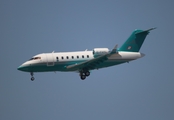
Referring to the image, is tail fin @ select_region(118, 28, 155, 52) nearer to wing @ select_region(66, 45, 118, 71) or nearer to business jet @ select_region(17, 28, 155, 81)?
business jet @ select_region(17, 28, 155, 81)

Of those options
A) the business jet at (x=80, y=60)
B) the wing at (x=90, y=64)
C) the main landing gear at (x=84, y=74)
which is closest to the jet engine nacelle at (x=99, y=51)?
the business jet at (x=80, y=60)

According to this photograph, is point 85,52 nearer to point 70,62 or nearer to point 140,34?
point 70,62

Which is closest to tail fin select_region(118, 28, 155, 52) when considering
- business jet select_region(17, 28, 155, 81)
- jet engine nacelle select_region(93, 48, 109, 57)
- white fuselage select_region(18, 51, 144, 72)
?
business jet select_region(17, 28, 155, 81)

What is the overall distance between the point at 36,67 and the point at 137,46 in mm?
13553

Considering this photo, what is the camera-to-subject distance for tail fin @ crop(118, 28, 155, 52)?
145 ft

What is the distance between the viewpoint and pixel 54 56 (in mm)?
41844

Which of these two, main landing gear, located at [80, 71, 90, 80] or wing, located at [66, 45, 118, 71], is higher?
wing, located at [66, 45, 118, 71]

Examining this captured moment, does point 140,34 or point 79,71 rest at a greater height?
point 140,34

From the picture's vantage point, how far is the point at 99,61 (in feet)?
136

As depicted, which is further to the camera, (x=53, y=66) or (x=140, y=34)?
(x=140, y=34)

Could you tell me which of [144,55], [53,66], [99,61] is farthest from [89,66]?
[144,55]

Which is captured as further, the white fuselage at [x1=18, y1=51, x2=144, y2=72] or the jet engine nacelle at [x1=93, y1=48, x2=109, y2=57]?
the jet engine nacelle at [x1=93, y1=48, x2=109, y2=57]

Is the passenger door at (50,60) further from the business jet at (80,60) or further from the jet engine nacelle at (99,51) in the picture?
the jet engine nacelle at (99,51)

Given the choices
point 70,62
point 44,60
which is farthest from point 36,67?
point 70,62
